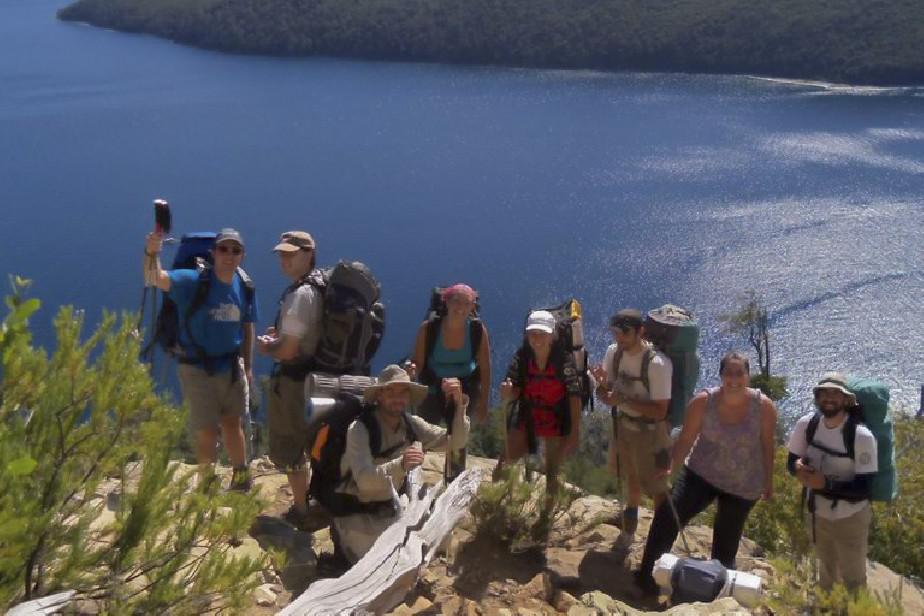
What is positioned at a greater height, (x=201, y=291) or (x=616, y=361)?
(x=201, y=291)

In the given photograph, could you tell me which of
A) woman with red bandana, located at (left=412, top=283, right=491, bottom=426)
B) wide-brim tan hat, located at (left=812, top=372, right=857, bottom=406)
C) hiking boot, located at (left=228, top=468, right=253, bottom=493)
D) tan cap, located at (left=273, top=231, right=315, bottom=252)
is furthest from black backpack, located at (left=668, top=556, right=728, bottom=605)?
tan cap, located at (left=273, top=231, right=315, bottom=252)

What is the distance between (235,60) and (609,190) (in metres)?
40.9

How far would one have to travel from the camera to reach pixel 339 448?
315 centimetres

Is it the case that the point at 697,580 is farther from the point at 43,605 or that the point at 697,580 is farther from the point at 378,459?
the point at 43,605

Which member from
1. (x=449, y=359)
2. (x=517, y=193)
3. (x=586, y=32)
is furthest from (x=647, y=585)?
(x=586, y=32)

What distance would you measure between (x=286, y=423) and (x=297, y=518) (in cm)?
41

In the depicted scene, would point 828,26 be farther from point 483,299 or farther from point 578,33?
point 483,299

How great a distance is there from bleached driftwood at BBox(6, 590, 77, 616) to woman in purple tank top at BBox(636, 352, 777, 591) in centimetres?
217

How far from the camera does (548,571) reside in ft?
11.6

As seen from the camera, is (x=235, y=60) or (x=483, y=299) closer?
(x=483, y=299)

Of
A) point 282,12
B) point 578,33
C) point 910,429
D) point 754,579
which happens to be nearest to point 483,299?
point 910,429

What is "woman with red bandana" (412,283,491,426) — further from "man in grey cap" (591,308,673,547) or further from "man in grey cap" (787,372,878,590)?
"man in grey cap" (787,372,878,590)

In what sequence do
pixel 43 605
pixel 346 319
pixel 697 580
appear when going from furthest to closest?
pixel 346 319 → pixel 697 580 → pixel 43 605

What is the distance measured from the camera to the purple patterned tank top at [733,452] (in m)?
3.40
